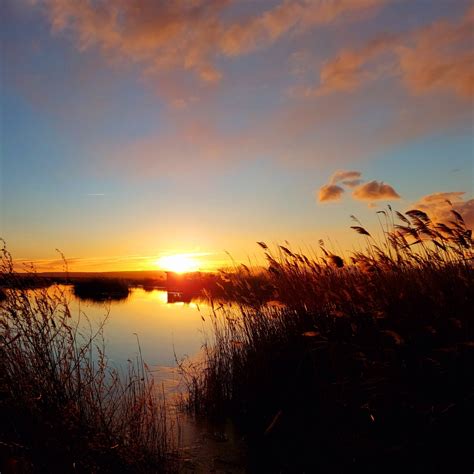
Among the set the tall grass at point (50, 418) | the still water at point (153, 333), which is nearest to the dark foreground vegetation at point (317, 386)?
the tall grass at point (50, 418)

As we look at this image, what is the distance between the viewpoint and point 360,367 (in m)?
5.09

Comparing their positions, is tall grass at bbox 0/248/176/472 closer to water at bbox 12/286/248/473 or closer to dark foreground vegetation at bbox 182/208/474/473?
water at bbox 12/286/248/473

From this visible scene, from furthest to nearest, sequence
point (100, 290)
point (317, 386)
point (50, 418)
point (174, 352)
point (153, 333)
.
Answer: point (100, 290), point (153, 333), point (174, 352), point (317, 386), point (50, 418)

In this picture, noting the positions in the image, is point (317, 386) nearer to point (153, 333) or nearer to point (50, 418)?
point (50, 418)

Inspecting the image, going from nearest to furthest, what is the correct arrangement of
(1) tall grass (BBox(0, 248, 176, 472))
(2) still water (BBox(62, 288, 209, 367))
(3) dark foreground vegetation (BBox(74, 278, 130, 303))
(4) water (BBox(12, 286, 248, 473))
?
(1) tall grass (BBox(0, 248, 176, 472)) < (4) water (BBox(12, 286, 248, 473)) < (2) still water (BBox(62, 288, 209, 367)) < (3) dark foreground vegetation (BBox(74, 278, 130, 303))

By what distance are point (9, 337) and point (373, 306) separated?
448cm

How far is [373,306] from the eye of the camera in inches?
208

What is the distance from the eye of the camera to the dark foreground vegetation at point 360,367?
13.7 ft

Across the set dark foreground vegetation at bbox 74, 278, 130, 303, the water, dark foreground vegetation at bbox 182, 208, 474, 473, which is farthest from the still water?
dark foreground vegetation at bbox 74, 278, 130, 303

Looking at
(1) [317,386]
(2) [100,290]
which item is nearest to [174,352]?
(1) [317,386]

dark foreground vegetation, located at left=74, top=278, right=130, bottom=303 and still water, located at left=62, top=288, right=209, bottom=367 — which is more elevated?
dark foreground vegetation, located at left=74, top=278, right=130, bottom=303

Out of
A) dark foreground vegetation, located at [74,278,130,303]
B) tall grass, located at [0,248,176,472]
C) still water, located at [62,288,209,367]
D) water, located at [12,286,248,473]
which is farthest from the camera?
dark foreground vegetation, located at [74,278,130,303]

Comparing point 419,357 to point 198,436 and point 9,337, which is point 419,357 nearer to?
point 198,436

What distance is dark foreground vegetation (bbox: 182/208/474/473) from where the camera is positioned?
4.18m
